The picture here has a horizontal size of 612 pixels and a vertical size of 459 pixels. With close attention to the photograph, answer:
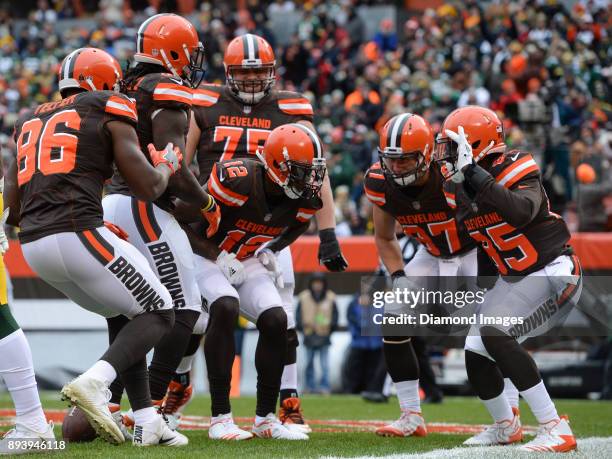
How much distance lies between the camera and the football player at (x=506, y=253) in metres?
4.98

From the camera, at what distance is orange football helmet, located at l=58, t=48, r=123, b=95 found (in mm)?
4941

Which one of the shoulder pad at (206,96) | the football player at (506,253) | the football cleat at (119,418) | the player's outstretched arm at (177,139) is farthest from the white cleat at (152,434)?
the shoulder pad at (206,96)

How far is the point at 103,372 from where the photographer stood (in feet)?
14.5

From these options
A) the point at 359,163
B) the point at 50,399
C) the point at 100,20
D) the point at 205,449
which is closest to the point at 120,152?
the point at 205,449

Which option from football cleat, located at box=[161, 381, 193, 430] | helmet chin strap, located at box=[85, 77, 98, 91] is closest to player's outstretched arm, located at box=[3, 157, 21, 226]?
helmet chin strap, located at box=[85, 77, 98, 91]

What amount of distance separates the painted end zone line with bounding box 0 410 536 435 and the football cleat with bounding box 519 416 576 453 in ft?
3.86

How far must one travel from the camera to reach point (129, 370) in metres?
4.74

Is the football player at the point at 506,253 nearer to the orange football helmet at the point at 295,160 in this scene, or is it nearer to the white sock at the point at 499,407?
the white sock at the point at 499,407

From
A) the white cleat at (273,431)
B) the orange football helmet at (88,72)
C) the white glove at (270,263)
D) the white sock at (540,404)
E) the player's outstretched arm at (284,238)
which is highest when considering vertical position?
the orange football helmet at (88,72)

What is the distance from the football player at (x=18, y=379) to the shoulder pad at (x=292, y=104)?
231cm

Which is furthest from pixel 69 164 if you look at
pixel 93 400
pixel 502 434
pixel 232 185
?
pixel 502 434

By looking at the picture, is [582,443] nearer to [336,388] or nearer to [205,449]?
[205,449]

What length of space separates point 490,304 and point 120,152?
199 cm

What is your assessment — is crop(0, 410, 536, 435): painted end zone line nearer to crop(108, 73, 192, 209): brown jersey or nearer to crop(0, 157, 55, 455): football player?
crop(0, 157, 55, 455): football player
